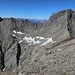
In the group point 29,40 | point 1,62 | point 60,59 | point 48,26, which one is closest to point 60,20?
point 48,26

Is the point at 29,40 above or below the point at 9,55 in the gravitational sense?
above

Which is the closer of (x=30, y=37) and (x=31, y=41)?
(x=31, y=41)

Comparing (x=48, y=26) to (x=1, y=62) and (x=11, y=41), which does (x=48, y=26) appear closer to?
(x=11, y=41)

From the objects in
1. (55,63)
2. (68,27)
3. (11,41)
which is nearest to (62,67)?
(55,63)

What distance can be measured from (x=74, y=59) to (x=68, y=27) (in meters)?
80.7

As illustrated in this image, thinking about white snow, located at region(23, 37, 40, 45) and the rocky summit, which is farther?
white snow, located at region(23, 37, 40, 45)

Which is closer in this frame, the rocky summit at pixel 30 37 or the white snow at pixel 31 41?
the rocky summit at pixel 30 37

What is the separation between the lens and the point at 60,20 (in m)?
110

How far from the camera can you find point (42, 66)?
20203mm

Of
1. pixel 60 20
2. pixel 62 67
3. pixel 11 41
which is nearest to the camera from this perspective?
pixel 62 67

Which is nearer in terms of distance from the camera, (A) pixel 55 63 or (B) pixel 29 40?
(A) pixel 55 63

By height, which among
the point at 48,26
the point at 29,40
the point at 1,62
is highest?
the point at 48,26

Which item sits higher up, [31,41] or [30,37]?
[30,37]

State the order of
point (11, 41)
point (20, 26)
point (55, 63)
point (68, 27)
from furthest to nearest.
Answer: point (20, 26), point (11, 41), point (68, 27), point (55, 63)
